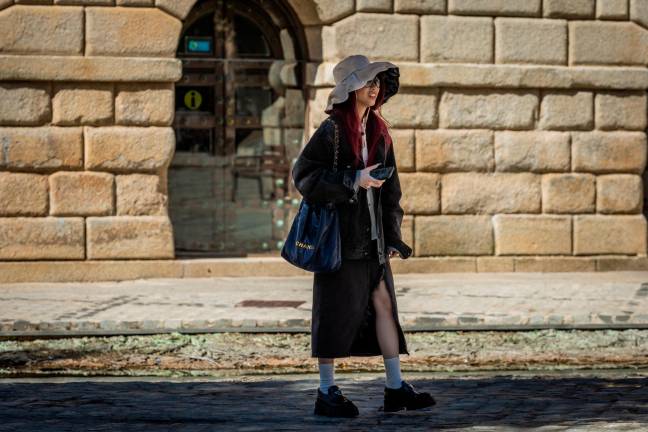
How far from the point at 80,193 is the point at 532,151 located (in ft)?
14.8

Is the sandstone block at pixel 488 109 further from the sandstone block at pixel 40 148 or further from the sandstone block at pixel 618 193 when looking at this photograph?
the sandstone block at pixel 40 148

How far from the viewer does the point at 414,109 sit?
1468cm

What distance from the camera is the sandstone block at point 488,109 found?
14805 millimetres

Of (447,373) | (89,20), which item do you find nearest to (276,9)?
(89,20)

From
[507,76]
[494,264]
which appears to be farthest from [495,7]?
[494,264]

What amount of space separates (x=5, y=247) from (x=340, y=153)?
7469 mm

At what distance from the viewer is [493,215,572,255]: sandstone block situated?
49.2 ft

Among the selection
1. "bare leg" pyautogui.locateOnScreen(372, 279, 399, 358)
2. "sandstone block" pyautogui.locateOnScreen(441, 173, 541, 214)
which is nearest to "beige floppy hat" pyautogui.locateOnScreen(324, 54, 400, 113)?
"bare leg" pyautogui.locateOnScreen(372, 279, 399, 358)

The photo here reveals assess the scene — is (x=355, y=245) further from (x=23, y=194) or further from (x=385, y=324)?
(x=23, y=194)

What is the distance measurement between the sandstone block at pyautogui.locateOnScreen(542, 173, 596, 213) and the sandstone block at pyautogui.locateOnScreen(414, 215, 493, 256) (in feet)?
2.16

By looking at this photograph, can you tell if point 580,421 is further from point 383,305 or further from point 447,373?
point 447,373

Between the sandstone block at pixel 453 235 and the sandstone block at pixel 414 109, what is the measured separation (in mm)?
950

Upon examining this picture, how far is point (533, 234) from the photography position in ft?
49.3

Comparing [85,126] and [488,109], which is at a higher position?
[488,109]
